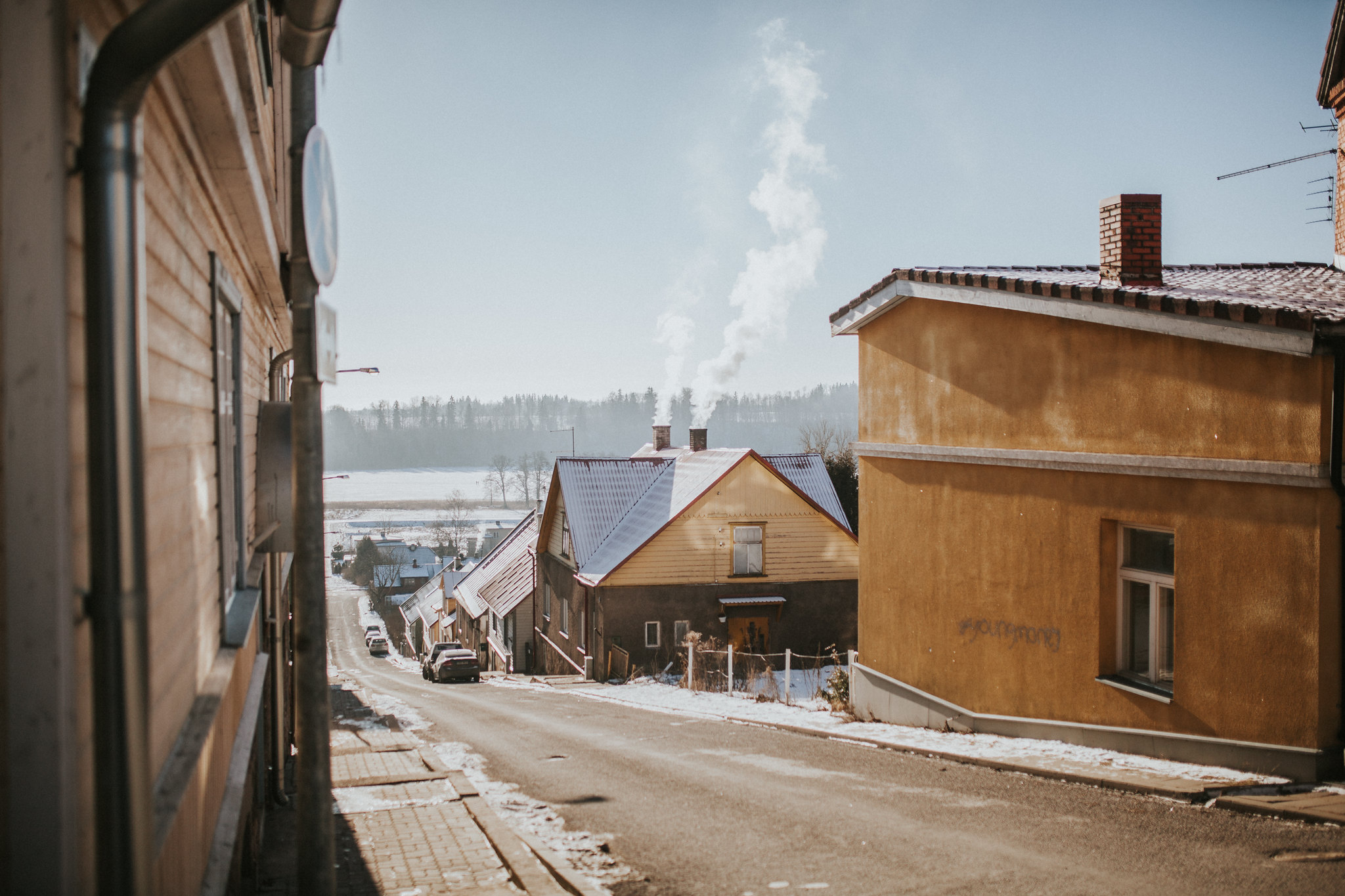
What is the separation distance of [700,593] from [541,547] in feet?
27.8

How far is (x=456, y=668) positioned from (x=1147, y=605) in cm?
2478

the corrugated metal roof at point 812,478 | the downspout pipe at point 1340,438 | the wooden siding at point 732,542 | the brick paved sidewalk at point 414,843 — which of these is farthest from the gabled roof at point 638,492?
the downspout pipe at point 1340,438

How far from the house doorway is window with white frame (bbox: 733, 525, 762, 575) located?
1374mm

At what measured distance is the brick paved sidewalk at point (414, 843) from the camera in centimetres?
648

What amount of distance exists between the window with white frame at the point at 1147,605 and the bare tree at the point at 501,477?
5054 inches

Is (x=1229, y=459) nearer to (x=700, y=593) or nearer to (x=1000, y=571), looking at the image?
(x=1000, y=571)

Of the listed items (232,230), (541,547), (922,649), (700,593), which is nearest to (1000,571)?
(922,649)

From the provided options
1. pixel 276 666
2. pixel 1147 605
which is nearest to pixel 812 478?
pixel 1147 605

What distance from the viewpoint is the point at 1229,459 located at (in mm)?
8250

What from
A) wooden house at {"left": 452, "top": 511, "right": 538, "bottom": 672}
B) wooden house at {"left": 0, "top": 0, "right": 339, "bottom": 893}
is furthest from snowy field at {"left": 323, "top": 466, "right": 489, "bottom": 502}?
wooden house at {"left": 0, "top": 0, "right": 339, "bottom": 893}

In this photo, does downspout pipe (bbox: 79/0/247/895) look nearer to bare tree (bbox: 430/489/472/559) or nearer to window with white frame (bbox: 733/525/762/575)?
window with white frame (bbox: 733/525/762/575)

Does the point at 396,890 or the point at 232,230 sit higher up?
the point at 232,230

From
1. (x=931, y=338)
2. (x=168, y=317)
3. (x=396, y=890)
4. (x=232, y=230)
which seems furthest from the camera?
(x=931, y=338)

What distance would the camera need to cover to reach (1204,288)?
9.81 meters
